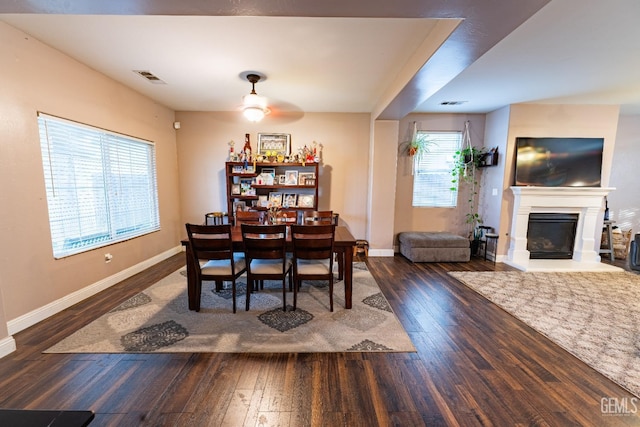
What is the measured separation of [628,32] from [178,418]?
437cm

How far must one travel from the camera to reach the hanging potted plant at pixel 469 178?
15.4ft

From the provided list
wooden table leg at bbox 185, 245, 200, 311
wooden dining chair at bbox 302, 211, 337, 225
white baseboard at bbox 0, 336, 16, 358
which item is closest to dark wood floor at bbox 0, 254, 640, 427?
white baseboard at bbox 0, 336, 16, 358

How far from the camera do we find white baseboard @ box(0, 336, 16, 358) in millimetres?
1913

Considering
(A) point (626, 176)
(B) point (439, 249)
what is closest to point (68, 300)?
(B) point (439, 249)

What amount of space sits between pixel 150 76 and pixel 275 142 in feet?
6.75

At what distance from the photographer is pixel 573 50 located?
8.00 feet

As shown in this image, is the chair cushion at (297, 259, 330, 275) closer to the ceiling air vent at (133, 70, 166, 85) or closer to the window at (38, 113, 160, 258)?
the window at (38, 113, 160, 258)

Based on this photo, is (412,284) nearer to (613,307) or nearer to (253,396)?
(613,307)

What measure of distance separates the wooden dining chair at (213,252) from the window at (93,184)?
1.48 meters

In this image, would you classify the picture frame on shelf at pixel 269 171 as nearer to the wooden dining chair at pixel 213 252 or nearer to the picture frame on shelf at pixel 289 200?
the picture frame on shelf at pixel 289 200

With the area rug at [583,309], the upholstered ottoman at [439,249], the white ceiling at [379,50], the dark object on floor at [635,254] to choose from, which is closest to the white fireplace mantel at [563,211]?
the dark object on floor at [635,254]

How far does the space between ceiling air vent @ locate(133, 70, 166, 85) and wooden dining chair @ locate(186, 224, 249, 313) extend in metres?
2.13

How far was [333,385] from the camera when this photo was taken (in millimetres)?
1692

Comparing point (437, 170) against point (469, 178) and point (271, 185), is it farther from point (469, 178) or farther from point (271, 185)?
point (271, 185)
